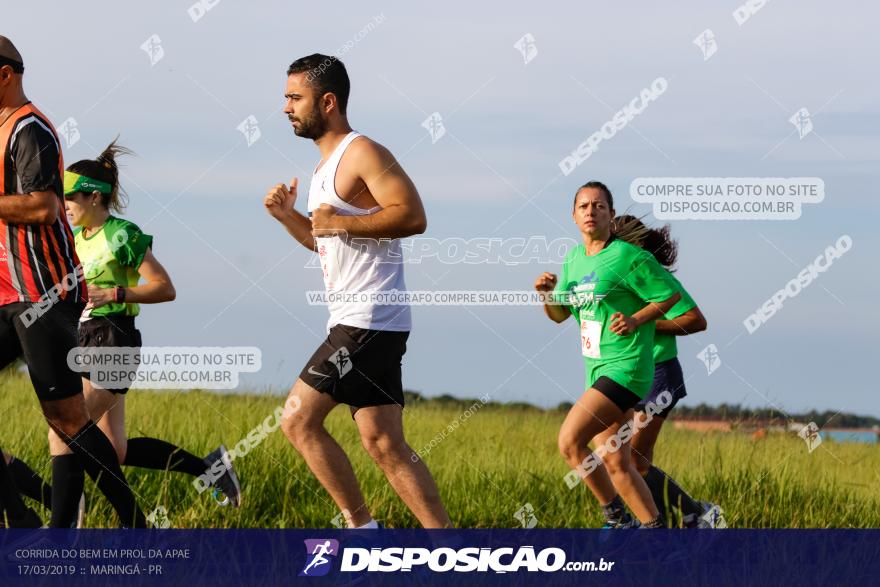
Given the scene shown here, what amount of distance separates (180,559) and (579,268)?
2602mm

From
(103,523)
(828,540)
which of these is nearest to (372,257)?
(103,523)

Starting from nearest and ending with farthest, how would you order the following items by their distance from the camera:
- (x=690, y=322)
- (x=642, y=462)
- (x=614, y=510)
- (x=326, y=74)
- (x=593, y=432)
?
(x=326, y=74), (x=593, y=432), (x=614, y=510), (x=690, y=322), (x=642, y=462)

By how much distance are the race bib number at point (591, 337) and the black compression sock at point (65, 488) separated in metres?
2.66

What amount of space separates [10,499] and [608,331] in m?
3.09

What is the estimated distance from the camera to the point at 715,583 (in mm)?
5566

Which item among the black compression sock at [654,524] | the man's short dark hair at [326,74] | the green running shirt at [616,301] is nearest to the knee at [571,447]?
the green running shirt at [616,301]

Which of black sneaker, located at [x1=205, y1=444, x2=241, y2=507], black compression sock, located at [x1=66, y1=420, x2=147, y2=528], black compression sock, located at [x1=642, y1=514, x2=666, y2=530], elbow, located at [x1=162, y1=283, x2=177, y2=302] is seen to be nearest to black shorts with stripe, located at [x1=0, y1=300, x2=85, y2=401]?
black compression sock, located at [x1=66, y1=420, x2=147, y2=528]

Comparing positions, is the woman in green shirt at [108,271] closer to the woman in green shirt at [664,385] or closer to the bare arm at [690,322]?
the woman in green shirt at [664,385]

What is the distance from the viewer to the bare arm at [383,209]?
5.38m

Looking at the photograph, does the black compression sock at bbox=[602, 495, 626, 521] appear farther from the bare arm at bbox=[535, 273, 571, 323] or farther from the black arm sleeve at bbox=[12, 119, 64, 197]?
the black arm sleeve at bbox=[12, 119, 64, 197]

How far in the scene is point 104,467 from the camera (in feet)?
18.3

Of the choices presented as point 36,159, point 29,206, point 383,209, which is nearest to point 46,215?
point 29,206

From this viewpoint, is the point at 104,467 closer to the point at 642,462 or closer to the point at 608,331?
the point at 608,331

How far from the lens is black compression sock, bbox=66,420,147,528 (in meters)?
5.56
